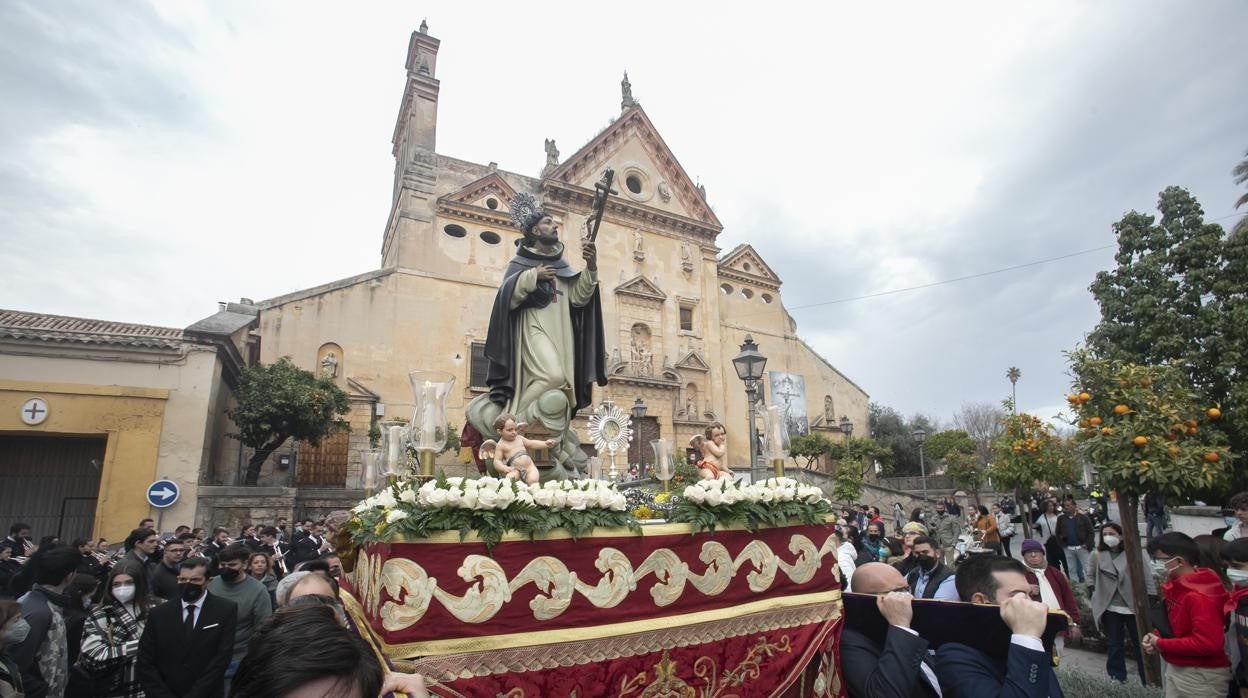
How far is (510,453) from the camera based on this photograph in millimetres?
4777

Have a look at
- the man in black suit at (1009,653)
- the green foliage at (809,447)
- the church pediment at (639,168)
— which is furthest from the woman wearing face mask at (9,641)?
the church pediment at (639,168)

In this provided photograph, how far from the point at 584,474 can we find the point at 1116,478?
549cm

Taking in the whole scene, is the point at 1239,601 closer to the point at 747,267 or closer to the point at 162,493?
the point at 162,493

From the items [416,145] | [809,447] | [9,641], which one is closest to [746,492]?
[9,641]

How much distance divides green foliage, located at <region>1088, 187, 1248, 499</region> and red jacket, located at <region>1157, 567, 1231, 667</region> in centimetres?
1374

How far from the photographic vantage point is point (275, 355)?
22.5m

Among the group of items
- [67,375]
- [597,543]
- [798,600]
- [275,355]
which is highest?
[275,355]

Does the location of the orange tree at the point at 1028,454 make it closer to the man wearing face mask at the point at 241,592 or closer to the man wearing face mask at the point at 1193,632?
the man wearing face mask at the point at 1193,632

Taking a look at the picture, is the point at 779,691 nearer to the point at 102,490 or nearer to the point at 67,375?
the point at 102,490

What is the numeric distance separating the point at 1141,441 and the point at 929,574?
10.4 ft

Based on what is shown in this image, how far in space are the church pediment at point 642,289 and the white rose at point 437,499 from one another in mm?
27067

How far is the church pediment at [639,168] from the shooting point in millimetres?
31031

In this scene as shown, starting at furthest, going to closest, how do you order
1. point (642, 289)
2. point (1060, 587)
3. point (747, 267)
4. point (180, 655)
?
point (747, 267) < point (642, 289) < point (1060, 587) < point (180, 655)

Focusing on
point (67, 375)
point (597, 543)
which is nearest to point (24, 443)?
point (67, 375)
